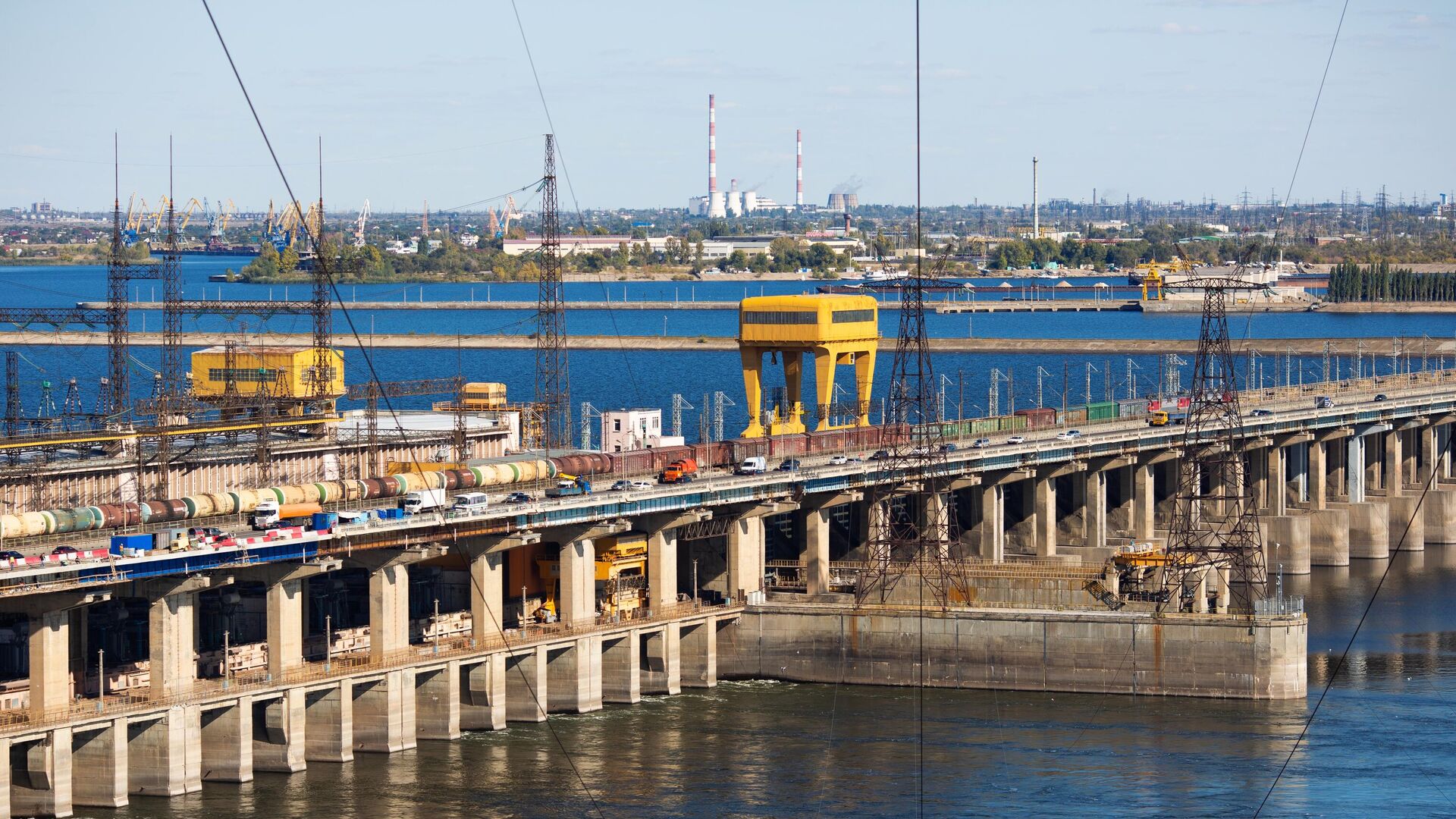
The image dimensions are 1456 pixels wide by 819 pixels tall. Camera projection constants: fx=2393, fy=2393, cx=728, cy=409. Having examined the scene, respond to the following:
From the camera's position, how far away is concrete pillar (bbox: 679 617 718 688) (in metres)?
94.7

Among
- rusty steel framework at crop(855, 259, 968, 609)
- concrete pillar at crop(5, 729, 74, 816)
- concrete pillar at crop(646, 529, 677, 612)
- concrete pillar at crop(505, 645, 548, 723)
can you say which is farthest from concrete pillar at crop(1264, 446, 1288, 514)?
concrete pillar at crop(5, 729, 74, 816)

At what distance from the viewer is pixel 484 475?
9812cm

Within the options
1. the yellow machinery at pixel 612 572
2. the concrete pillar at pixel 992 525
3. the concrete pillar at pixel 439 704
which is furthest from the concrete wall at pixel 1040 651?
the concrete pillar at pixel 992 525

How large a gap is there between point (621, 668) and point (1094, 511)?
3634 centimetres

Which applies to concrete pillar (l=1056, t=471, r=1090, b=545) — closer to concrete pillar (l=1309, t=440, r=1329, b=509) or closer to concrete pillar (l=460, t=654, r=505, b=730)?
concrete pillar (l=1309, t=440, r=1329, b=509)

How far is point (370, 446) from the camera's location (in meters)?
105

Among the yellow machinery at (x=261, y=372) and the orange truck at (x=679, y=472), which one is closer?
the orange truck at (x=679, y=472)

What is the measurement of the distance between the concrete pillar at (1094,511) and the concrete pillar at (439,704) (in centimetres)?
4389

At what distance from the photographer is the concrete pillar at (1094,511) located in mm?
118562

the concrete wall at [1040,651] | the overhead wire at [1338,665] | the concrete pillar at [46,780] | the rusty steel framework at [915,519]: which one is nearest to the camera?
the concrete pillar at [46,780]

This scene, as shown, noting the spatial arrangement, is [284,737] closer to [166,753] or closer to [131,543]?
[166,753]

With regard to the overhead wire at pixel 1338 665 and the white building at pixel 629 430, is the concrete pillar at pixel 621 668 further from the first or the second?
the white building at pixel 629 430

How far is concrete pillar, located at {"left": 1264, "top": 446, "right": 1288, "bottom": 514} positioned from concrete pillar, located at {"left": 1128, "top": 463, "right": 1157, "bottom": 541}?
1148cm

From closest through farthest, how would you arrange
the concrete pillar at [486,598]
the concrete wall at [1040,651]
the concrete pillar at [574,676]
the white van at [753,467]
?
the concrete pillar at [486,598], the concrete pillar at [574,676], the concrete wall at [1040,651], the white van at [753,467]
